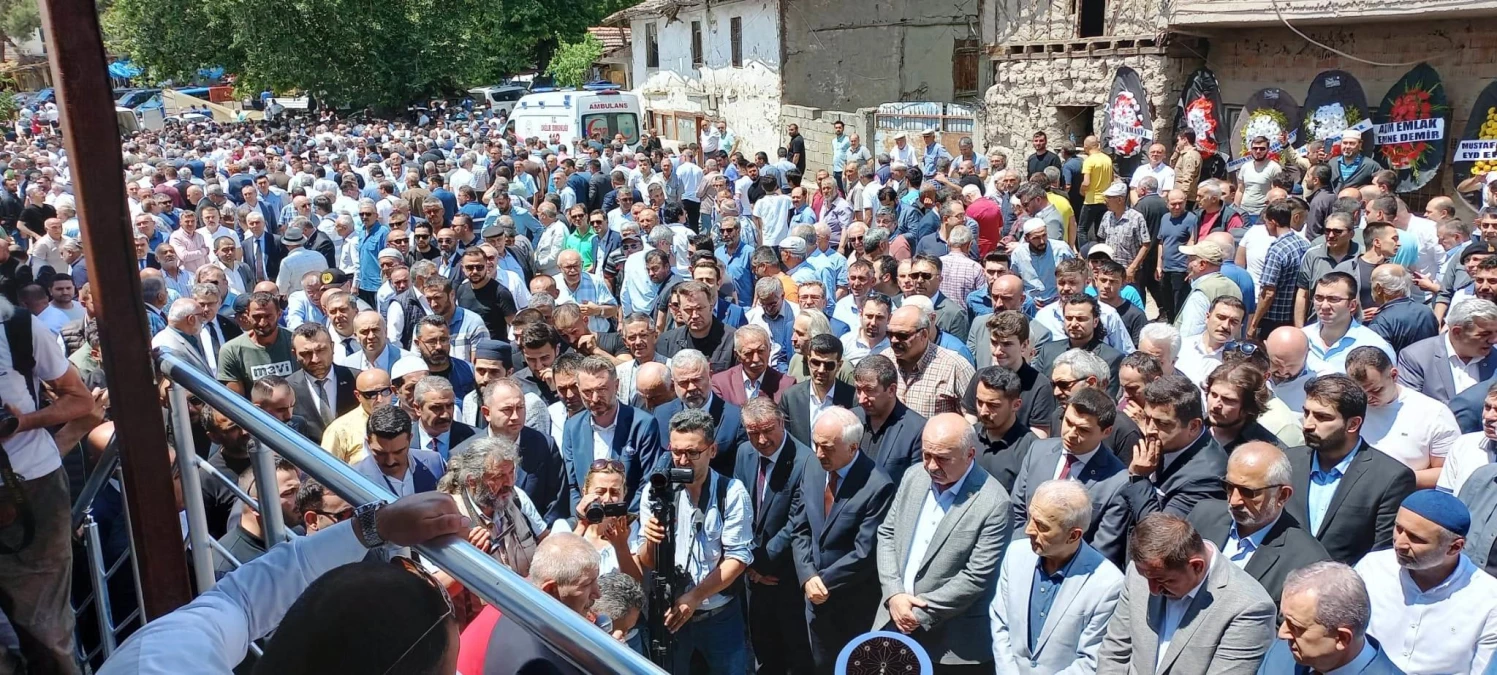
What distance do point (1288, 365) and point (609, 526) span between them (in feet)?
12.0

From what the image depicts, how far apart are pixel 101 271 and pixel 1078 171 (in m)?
12.8

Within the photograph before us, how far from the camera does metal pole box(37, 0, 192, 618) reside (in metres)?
1.93

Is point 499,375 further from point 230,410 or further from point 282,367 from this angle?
point 230,410

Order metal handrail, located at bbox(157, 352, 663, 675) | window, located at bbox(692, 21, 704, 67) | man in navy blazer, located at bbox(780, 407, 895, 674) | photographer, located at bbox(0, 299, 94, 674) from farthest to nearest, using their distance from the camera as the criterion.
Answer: window, located at bbox(692, 21, 704, 67)
man in navy blazer, located at bbox(780, 407, 895, 674)
photographer, located at bbox(0, 299, 94, 674)
metal handrail, located at bbox(157, 352, 663, 675)

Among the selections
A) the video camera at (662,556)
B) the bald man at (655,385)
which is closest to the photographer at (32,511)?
the video camera at (662,556)

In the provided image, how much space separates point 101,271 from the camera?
202 centimetres

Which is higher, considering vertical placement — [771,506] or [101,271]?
[101,271]

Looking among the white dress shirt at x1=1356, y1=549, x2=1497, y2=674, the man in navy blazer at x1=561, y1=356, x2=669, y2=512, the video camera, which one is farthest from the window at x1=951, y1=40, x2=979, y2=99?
the video camera

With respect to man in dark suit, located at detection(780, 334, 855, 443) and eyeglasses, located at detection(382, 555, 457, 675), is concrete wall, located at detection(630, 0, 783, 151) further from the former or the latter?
eyeglasses, located at detection(382, 555, 457, 675)

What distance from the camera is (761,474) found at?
203 inches

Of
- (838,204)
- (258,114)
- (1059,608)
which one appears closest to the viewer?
(1059,608)

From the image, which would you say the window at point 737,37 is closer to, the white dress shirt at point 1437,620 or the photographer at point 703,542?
the photographer at point 703,542

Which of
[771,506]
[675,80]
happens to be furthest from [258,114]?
[771,506]

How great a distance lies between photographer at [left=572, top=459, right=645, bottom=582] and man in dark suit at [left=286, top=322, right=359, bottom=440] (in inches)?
87.9
